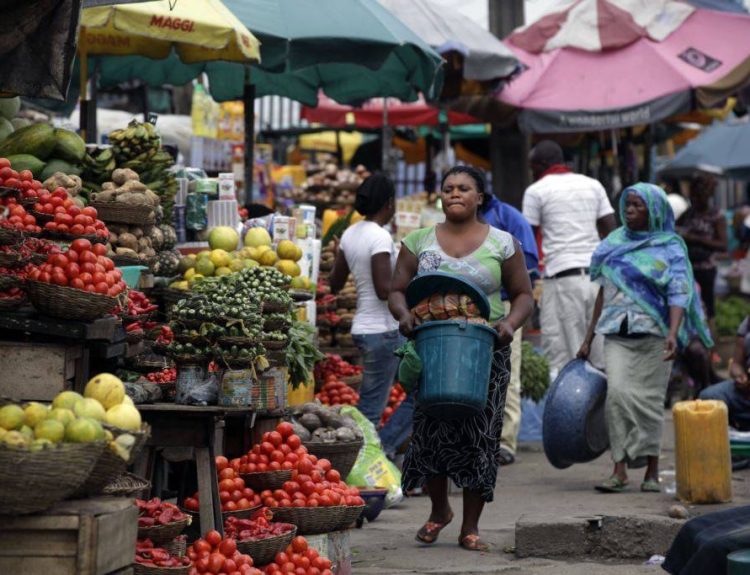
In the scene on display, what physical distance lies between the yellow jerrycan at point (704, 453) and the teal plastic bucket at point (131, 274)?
Result: 3565 millimetres

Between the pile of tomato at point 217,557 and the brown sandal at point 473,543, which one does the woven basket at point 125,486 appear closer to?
the pile of tomato at point 217,557

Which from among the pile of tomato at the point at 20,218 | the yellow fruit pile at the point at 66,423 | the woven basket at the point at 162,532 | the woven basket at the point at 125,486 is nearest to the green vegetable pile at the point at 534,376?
the pile of tomato at the point at 20,218

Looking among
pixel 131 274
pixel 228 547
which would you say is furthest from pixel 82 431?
pixel 131 274

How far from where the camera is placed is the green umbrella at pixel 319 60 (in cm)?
1097

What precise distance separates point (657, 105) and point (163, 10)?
7380 millimetres

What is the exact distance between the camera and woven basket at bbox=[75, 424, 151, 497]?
4879 millimetres

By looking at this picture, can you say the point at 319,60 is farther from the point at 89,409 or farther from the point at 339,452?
the point at 89,409

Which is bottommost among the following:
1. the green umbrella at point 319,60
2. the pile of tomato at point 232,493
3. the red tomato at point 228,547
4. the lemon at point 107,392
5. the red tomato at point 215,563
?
the red tomato at point 215,563

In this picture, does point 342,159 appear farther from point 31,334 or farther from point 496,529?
point 31,334

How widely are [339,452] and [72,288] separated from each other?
2.55 m

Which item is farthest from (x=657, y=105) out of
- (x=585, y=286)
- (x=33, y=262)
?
(x=33, y=262)

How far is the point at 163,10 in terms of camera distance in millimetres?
9609

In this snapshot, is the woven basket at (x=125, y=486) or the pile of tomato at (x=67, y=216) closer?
the woven basket at (x=125, y=486)

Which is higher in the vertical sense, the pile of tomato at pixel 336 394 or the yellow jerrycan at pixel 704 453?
the pile of tomato at pixel 336 394
